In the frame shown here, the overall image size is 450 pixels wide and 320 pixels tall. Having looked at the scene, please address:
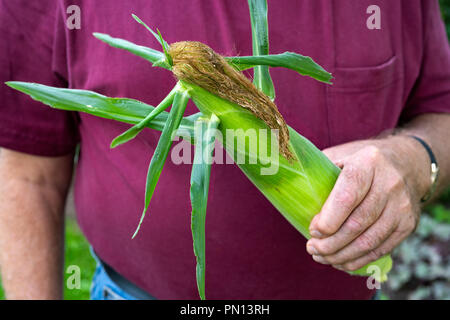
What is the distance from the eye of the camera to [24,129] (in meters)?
0.91

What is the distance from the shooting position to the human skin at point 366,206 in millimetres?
667

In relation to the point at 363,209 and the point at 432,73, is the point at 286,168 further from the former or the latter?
the point at 432,73

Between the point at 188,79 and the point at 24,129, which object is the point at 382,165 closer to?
the point at 188,79

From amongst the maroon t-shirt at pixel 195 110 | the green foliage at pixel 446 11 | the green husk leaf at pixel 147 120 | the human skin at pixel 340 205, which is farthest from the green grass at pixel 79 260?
the green foliage at pixel 446 11

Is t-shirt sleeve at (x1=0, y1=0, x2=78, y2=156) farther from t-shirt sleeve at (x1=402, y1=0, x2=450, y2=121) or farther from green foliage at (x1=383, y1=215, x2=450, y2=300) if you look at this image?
green foliage at (x1=383, y1=215, x2=450, y2=300)

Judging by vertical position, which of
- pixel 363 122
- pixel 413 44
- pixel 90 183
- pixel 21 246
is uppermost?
pixel 413 44

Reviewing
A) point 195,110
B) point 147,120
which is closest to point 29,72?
point 195,110

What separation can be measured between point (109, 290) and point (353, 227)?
1.93 feet

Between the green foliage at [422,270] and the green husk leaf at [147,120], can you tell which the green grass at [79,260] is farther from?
the green husk leaf at [147,120]

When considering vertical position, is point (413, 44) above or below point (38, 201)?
above

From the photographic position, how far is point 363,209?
2.26ft

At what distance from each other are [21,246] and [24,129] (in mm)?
277

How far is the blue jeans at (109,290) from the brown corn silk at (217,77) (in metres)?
0.56
